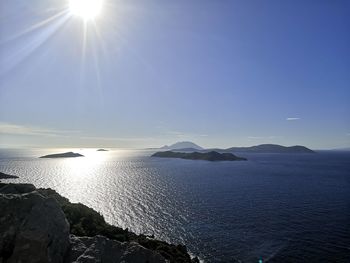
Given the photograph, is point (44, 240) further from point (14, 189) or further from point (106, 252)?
point (14, 189)

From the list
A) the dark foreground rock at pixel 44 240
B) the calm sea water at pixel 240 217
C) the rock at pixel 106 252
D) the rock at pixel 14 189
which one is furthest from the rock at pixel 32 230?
the calm sea water at pixel 240 217

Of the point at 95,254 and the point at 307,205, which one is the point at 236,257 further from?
the point at 307,205

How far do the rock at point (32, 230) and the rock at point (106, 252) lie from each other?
4.56 feet

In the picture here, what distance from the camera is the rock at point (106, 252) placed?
2520cm

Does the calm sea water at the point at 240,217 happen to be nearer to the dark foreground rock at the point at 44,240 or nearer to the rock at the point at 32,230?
the dark foreground rock at the point at 44,240

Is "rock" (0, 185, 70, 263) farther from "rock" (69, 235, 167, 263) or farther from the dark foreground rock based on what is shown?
"rock" (69, 235, 167, 263)

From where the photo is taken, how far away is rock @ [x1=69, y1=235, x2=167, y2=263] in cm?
2520

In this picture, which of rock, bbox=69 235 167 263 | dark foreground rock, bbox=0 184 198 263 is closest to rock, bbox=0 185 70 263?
dark foreground rock, bbox=0 184 198 263

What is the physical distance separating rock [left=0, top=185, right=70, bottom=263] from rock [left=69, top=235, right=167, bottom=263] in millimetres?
1389

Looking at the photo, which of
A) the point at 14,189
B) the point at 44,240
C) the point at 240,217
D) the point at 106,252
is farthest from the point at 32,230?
the point at 240,217

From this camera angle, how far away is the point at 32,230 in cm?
2253

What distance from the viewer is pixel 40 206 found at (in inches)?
974

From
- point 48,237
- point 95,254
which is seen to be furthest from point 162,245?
point 48,237

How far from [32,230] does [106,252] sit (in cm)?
771
